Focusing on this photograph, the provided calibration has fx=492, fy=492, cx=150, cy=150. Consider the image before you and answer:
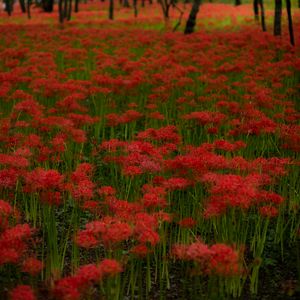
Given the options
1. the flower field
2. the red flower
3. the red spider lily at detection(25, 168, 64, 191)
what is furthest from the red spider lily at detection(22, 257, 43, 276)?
the red spider lily at detection(25, 168, 64, 191)

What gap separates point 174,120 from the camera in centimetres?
880

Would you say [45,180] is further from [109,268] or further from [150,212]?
[109,268]

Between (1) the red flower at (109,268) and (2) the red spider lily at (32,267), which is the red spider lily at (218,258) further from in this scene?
(2) the red spider lily at (32,267)

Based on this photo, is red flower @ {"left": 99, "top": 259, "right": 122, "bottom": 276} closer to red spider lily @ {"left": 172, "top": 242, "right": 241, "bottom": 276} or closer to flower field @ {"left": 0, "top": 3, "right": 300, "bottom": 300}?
flower field @ {"left": 0, "top": 3, "right": 300, "bottom": 300}

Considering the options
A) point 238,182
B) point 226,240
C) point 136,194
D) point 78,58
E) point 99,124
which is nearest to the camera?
point 238,182

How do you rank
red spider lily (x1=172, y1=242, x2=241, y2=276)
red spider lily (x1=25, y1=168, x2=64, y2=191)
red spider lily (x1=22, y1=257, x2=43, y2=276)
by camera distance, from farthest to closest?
red spider lily (x1=25, y1=168, x2=64, y2=191) → red spider lily (x1=22, y1=257, x2=43, y2=276) → red spider lily (x1=172, y1=242, x2=241, y2=276)

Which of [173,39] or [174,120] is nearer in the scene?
[174,120]

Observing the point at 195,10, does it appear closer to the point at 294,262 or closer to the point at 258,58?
the point at 258,58

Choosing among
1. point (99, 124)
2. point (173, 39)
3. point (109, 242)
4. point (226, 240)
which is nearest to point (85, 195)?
point (109, 242)

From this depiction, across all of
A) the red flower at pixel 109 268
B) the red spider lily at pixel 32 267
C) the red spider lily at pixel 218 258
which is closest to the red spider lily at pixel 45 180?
the red spider lily at pixel 32 267

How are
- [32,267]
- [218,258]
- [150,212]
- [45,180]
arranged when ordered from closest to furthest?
1. [218,258]
2. [32,267]
3. [45,180]
4. [150,212]

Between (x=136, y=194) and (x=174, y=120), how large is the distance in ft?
11.5

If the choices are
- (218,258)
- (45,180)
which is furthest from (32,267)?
(218,258)

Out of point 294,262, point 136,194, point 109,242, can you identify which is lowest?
point 294,262
